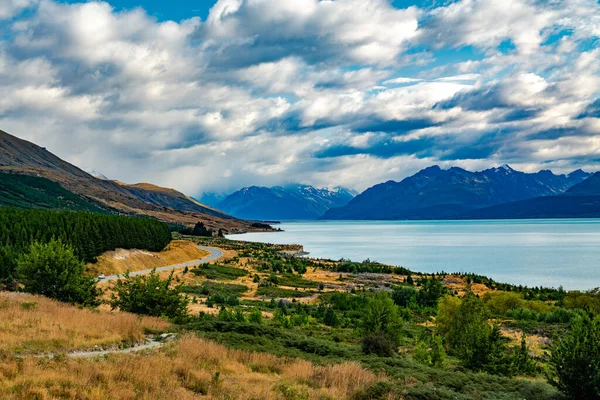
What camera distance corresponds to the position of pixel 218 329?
24453mm

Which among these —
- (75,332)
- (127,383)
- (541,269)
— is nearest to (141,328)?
(75,332)

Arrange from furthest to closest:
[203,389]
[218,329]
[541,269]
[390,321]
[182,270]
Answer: [541,269] < [182,270] < [390,321] < [218,329] < [203,389]

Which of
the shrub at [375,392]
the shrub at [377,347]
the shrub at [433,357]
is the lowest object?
the shrub at [433,357]

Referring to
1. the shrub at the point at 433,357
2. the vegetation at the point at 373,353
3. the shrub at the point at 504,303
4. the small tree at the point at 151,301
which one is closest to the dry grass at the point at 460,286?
the shrub at the point at 504,303

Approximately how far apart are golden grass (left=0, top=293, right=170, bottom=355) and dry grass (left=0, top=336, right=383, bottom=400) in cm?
266

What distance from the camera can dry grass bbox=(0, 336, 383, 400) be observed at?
11953mm

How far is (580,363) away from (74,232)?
221ft

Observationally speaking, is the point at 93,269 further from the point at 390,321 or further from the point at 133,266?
the point at 390,321

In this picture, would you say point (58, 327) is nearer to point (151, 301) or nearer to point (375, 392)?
point (151, 301)

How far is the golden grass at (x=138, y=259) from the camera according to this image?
69188 mm

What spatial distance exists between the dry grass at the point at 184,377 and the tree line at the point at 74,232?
43.7m

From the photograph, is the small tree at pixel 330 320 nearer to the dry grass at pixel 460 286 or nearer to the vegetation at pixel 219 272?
the dry grass at pixel 460 286

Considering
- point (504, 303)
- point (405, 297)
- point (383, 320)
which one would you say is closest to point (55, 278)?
point (383, 320)

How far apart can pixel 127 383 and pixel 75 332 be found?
7.65 meters
